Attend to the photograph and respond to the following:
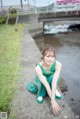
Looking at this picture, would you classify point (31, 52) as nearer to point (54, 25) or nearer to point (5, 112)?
point (5, 112)

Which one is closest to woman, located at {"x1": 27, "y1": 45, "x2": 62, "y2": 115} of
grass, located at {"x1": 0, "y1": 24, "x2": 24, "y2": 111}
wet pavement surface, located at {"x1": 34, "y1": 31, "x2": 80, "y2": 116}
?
grass, located at {"x1": 0, "y1": 24, "x2": 24, "y2": 111}

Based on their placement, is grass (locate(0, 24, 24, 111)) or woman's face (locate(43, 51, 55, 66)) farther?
grass (locate(0, 24, 24, 111))

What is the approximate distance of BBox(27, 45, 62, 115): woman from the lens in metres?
3.89

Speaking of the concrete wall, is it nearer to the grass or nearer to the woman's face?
the grass

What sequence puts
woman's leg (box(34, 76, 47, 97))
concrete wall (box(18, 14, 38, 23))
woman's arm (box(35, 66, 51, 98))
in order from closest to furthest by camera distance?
woman's arm (box(35, 66, 51, 98))
woman's leg (box(34, 76, 47, 97))
concrete wall (box(18, 14, 38, 23))

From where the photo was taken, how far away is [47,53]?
3.93 metres

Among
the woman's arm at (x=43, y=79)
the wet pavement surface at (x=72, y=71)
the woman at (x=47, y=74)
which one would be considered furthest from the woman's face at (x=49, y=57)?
the wet pavement surface at (x=72, y=71)

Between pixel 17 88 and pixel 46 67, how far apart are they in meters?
0.99

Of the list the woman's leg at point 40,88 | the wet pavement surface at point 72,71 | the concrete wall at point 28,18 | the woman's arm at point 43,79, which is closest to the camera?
the woman's arm at point 43,79

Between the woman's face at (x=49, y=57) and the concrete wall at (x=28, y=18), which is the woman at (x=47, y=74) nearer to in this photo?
the woman's face at (x=49, y=57)

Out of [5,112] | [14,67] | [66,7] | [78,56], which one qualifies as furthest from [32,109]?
[66,7]

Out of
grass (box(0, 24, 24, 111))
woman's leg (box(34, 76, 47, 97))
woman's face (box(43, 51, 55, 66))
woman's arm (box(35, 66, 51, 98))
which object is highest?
woman's face (box(43, 51, 55, 66))

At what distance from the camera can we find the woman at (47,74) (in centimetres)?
389

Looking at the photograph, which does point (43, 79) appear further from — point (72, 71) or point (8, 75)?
point (72, 71)
